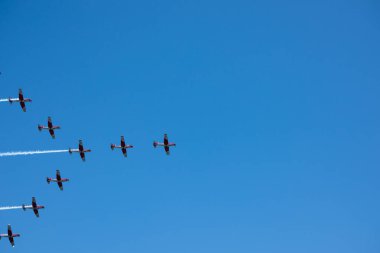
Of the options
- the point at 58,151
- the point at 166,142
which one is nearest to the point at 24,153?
the point at 58,151

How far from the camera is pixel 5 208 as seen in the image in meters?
172

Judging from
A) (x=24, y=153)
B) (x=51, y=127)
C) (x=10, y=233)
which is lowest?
(x=10, y=233)

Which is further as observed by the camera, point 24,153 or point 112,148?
point 112,148

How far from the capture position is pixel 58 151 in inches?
7416

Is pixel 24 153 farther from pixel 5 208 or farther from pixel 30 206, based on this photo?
pixel 30 206

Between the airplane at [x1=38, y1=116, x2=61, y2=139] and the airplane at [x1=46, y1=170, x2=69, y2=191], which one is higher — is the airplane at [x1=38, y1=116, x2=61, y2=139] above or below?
above

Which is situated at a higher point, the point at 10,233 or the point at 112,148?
the point at 112,148

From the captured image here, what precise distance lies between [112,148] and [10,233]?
42903 mm

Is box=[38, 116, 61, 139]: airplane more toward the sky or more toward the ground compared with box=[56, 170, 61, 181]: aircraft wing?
more toward the sky

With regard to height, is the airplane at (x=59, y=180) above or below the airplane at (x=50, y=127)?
below

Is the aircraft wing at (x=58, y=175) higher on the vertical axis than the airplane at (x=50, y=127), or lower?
lower

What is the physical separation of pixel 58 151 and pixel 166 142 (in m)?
34.3

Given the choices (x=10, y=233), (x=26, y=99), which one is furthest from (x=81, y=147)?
(x=10, y=233)

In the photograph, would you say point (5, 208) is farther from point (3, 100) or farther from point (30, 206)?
point (3, 100)
